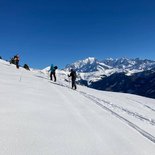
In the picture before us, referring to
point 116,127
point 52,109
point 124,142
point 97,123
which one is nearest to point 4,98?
point 52,109

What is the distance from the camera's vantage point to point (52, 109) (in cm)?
1270

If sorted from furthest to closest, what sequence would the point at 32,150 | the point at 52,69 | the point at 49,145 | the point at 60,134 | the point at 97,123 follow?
the point at 52,69
the point at 97,123
the point at 60,134
the point at 49,145
the point at 32,150

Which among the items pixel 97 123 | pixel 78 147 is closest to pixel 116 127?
pixel 97 123

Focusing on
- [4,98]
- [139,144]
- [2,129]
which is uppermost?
[4,98]

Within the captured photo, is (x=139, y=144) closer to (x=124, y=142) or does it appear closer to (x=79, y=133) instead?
(x=124, y=142)

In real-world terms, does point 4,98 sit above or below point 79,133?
above

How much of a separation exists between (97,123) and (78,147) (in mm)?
3678

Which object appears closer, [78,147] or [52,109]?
[78,147]

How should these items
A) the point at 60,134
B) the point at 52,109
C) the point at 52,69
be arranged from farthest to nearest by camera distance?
the point at 52,69 < the point at 52,109 < the point at 60,134

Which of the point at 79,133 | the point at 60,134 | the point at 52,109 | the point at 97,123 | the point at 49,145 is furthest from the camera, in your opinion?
the point at 52,109

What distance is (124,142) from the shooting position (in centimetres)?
945

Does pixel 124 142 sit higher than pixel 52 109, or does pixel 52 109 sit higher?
pixel 52 109

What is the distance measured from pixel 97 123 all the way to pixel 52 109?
2.33 meters

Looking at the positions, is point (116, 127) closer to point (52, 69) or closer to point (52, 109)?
point (52, 109)
